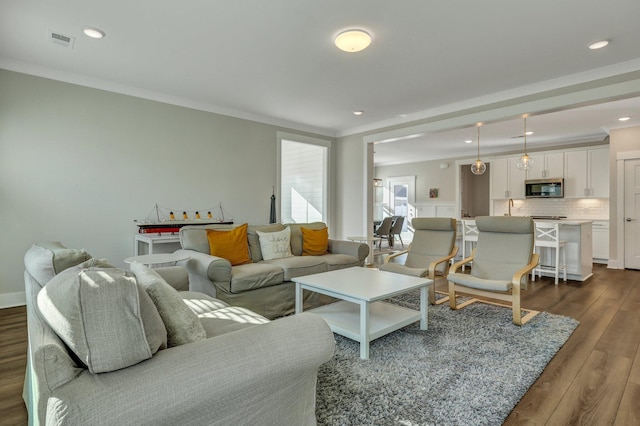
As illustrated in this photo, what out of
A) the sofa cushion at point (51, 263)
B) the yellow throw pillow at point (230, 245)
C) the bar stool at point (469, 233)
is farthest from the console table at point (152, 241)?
the bar stool at point (469, 233)

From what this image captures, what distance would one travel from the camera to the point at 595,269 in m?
5.82

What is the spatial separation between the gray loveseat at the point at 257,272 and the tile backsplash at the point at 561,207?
5.49m

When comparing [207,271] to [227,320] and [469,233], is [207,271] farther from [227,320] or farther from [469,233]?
[469,233]

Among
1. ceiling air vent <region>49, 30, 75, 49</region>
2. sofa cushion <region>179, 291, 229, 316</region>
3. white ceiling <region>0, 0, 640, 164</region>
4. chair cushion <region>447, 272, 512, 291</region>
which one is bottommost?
chair cushion <region>447, 272, 512, 291</region>

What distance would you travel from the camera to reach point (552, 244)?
482cm

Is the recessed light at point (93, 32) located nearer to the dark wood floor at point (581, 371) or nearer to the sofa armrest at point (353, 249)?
the dark wood floor at point (581, 371)

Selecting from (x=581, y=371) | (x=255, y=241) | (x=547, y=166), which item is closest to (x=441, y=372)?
(x=581, y=371)

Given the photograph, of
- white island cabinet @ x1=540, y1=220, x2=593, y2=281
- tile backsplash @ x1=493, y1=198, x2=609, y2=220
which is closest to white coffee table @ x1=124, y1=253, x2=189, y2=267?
white island cabinet @ x1=540, y1=220, x2=593, y2=281

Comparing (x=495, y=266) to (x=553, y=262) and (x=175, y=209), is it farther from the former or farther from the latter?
(x=175, y=209)

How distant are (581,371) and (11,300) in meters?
5.10

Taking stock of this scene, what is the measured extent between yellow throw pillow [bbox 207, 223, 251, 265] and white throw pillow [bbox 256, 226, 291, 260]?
0.73ft

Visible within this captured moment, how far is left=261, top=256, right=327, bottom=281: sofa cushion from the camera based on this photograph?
3400 millimetres

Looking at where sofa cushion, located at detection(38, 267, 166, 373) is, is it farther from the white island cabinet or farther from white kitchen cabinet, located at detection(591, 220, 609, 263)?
white kitchen cabinet, located at detection(591, 220, 609, 263)

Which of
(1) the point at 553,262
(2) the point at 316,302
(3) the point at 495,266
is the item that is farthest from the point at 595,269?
(2) the point at 316,302
